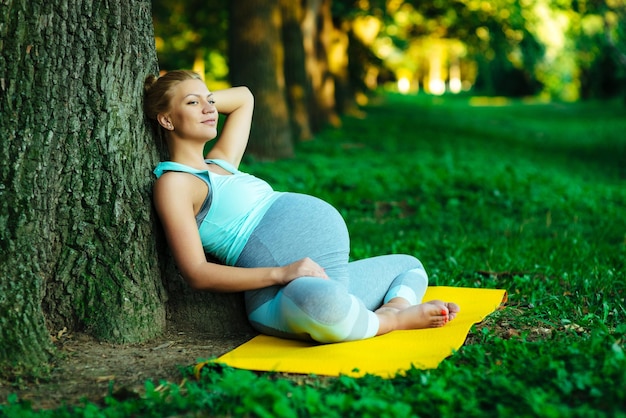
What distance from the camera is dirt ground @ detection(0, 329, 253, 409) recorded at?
3.11 meters

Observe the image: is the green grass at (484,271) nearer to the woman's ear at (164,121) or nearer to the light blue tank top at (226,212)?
the light blue tank top at (226,212)

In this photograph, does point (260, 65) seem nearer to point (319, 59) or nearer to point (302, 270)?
point (319, 59)

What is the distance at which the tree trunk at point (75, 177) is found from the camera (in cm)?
332

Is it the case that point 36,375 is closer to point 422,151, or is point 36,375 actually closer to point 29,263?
point 29,263

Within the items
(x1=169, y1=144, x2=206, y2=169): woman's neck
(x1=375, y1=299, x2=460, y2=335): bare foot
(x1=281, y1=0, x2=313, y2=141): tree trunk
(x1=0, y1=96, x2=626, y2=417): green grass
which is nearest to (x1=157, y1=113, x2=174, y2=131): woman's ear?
(x1=169, y1=144, x2=206, y2=169): woman's neck

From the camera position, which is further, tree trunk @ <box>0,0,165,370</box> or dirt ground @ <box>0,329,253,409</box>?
tree trunk @ <box>0,0,165,370</box>

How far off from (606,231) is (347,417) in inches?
191

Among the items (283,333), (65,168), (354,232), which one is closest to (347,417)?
(283,333)

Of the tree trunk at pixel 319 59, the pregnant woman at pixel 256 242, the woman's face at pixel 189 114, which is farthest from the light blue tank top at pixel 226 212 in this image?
the tree trunk at pixel 319 59

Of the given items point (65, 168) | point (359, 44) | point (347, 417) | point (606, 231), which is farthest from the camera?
point (359, 44)

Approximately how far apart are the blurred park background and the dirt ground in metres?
8.26

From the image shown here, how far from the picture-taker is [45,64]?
3.43 metres

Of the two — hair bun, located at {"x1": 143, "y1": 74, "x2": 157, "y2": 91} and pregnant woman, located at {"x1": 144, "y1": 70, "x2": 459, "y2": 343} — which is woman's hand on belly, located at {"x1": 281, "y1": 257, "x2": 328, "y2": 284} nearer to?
pregnant woman, located at {"x1": 144, "y1": 70, "x2": 459, "y2": 343}

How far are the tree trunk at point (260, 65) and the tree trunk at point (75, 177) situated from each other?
26.2ft
